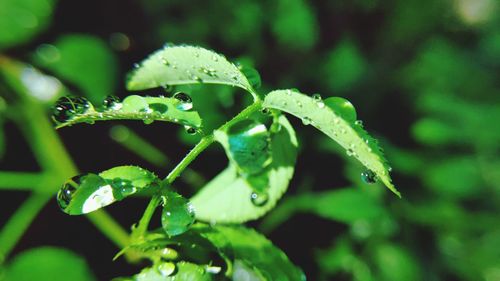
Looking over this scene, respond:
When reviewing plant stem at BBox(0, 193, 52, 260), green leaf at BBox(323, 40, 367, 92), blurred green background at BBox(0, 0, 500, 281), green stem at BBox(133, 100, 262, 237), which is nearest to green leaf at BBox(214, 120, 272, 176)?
green stem at BBox(133, 100, 262, 237)

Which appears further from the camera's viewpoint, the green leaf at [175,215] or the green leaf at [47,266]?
the green leaf at [47,266]

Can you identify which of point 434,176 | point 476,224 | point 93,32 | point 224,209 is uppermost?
point 224,209


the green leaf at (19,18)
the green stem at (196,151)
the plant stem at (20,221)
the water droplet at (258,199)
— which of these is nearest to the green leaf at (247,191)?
the water droplet at (258,199)

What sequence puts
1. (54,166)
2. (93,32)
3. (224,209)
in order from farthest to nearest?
(93,32)
(54,166)
(224,209)

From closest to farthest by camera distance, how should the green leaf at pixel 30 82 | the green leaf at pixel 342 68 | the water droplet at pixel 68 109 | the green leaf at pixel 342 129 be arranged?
the green leaf at pixel 342 129
the water droplet at pixel 68 109
the green leaf at pixel 30 82
the green leaf at pixel 342 68

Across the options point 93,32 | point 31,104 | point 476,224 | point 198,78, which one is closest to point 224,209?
point 198,78

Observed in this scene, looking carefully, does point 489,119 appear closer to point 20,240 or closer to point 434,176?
point 434,176

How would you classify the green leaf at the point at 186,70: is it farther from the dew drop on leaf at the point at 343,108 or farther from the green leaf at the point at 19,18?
the green leaf at the point at 19,18
